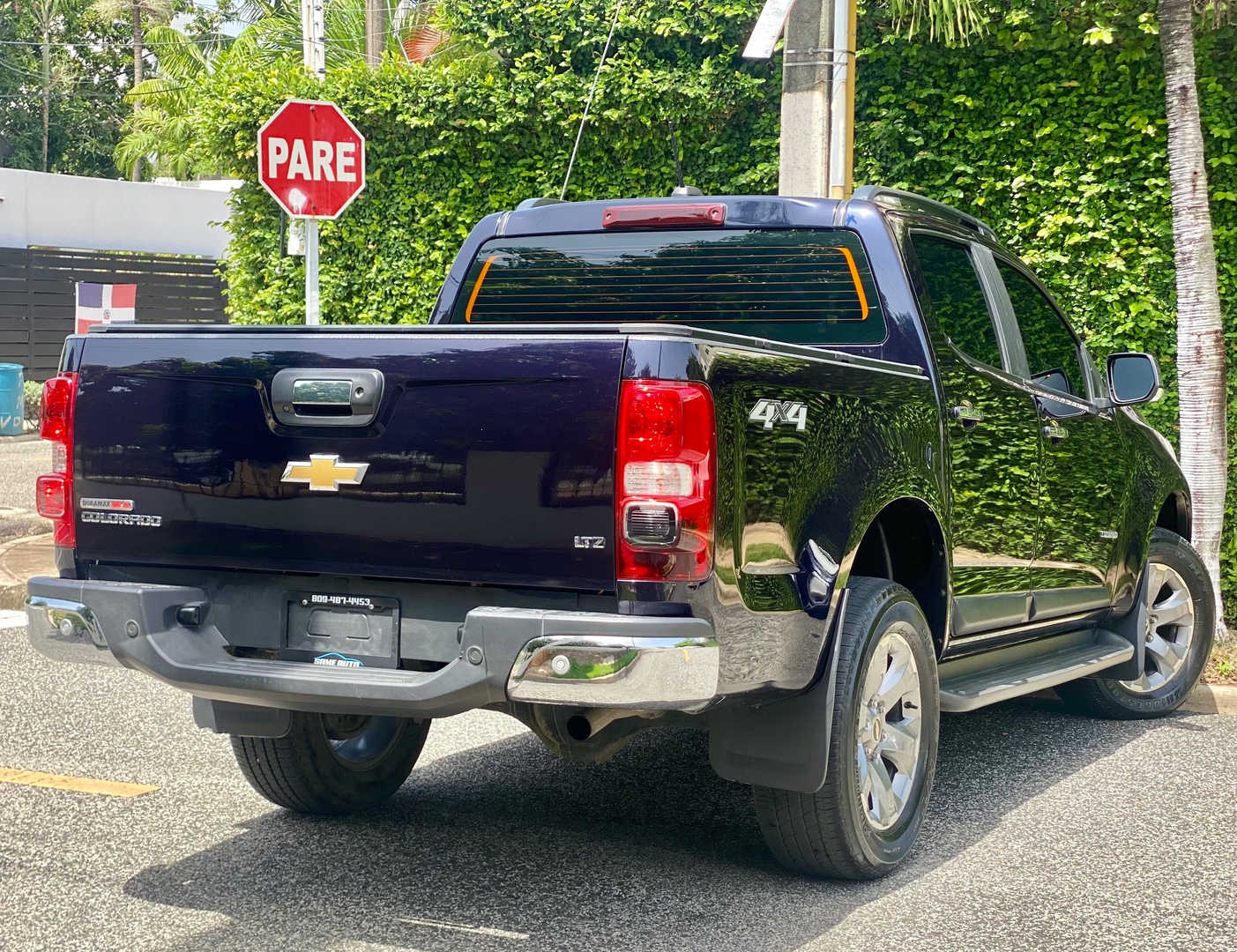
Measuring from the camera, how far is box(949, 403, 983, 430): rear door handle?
498 cm

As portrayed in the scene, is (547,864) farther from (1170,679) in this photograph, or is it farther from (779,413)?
(1170,679)

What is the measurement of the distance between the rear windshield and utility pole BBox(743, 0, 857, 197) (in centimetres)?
285

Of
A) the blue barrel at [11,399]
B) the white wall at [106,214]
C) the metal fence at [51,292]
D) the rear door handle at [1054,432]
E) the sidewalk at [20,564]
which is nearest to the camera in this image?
the rear door handle at [1054,432]

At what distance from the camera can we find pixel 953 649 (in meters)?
5.16

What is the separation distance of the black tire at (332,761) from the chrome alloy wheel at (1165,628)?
3373 mm

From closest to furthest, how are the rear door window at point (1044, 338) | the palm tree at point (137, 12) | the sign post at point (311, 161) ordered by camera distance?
the rear door window at point (1044, 338), the sign post at point (311, 161), the palm tree at point (137, 12)

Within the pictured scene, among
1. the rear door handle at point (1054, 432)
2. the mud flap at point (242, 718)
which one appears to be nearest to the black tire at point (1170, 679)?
the rear door handle at point (1054, 432)

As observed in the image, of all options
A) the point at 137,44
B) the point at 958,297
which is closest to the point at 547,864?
the point at 958,297

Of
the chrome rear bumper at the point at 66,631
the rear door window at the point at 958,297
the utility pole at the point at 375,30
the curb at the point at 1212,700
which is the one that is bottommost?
the curb at the point at 1212,700

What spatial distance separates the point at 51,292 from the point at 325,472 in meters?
20.4

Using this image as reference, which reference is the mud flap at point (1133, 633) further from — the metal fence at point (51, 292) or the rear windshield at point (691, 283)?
the metal fence at point (51, 292)

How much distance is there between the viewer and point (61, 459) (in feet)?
13.9

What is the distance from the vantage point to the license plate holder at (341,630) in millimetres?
3871

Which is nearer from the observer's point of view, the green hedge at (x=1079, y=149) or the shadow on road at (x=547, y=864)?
the shadow on road at (x=547, y=864)
